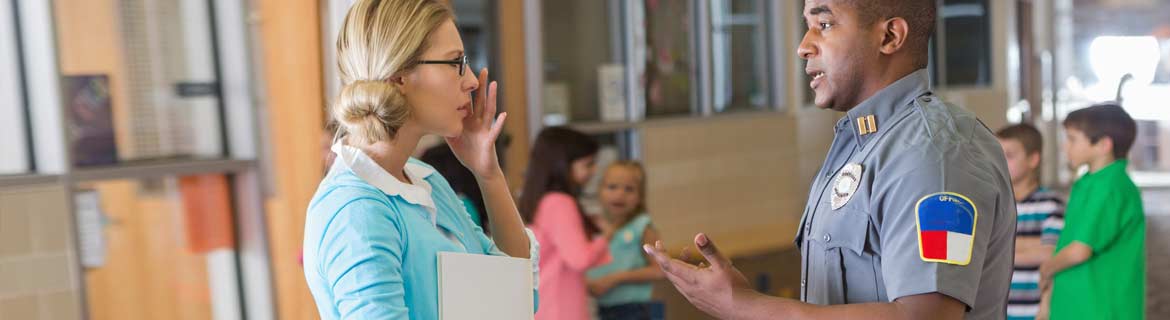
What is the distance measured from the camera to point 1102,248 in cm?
337

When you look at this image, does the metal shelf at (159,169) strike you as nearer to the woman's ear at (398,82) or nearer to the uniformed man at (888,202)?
the woman's ear at (398,82)

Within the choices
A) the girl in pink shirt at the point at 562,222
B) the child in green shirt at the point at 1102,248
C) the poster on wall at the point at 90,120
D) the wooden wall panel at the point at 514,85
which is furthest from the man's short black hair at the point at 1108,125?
the poster on wall at the point at 90,120

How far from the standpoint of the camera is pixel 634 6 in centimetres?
553

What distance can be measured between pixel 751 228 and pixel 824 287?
16.5ft

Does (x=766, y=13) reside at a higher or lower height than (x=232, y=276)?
higher

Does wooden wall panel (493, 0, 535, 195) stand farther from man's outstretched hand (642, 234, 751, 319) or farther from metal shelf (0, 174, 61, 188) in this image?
man's outstretched hand (642, 234, 751, 319)

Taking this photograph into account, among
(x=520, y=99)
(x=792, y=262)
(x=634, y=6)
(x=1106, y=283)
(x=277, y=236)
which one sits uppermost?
(x=634, y=6)

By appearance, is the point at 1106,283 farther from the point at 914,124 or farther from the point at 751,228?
the point at 751,228

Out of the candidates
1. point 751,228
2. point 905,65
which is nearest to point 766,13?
point 751,228


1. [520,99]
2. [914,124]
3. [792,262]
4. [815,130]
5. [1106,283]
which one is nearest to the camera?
[914,124]

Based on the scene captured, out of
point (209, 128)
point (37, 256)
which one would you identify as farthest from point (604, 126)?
point (37, 256)

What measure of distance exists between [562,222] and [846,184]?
6.57 feet

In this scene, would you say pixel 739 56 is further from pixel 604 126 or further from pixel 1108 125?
pixel 1108 125

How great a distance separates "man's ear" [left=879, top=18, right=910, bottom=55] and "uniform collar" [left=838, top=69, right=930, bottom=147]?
5 cm
